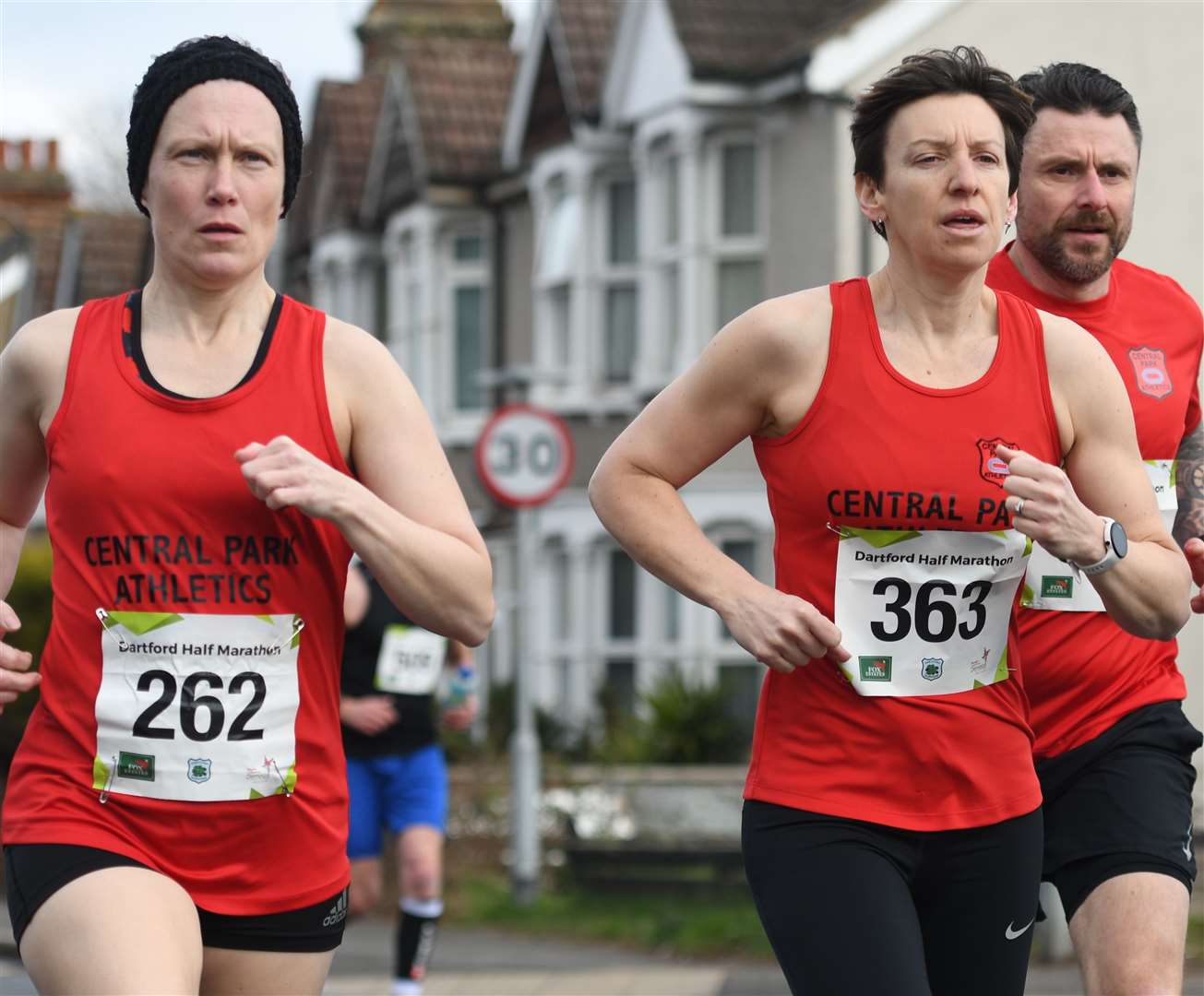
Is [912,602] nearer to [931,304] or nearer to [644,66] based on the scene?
[931,304]

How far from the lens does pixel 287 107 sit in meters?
4.27

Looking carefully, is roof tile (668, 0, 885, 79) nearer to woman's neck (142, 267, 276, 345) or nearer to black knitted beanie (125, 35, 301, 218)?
black knitted beanie (125, 35, 301, 218)

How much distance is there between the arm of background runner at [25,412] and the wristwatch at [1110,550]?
194 cm

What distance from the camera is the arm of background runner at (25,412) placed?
4.12 m

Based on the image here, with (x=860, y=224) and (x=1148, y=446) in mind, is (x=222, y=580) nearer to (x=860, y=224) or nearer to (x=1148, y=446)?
(x=1148, y=446)

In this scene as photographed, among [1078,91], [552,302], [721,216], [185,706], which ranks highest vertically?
[721,216]

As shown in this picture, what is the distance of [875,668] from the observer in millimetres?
4277

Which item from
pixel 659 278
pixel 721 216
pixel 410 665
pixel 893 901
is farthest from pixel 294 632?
pixel 659 278

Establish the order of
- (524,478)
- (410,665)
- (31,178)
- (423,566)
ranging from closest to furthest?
(423,566) → (410,665) → (524,478) → (31,178)

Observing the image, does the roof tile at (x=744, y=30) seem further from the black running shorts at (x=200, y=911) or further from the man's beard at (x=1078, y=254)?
the black running shorts at (x=200, y=911)

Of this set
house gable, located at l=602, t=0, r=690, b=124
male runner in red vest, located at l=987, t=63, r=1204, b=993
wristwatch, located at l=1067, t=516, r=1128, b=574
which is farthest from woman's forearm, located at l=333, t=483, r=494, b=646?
house gable, located at l=602, t=0, r=690, b=124

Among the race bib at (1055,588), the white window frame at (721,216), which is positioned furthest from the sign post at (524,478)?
the race bib at (1055,588)

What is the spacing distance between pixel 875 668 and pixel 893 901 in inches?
17.6

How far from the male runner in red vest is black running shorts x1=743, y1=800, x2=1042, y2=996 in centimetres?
40
